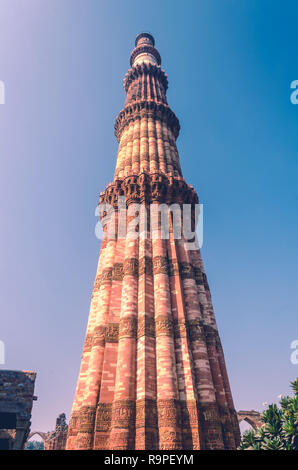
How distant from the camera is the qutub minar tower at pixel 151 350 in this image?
11172 mm

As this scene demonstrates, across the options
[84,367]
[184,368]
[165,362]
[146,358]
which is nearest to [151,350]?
[146,358]

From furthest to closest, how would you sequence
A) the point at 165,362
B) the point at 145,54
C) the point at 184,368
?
1. the point at 145,54
2. the point at 184,368
3. the point at 165,362

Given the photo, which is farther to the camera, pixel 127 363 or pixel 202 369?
pixel 202 369

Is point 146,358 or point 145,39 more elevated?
point 145,39

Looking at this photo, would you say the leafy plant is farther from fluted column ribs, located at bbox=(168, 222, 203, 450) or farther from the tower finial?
the tower finial

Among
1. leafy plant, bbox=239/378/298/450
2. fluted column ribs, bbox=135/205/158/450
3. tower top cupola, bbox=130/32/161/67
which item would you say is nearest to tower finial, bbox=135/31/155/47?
tower top cupola, bbox=130/32/161/67

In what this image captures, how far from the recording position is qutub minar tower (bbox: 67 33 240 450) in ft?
36.7

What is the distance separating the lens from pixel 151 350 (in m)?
12.9

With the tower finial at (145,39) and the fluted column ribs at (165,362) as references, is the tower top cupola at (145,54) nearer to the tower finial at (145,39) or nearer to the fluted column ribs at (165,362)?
the tower finial at (145,39)

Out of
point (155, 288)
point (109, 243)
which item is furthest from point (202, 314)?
point (109, 243)

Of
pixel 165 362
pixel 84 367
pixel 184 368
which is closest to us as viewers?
pixel 165 362

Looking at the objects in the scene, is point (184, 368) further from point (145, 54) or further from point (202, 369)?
point (145, 54)

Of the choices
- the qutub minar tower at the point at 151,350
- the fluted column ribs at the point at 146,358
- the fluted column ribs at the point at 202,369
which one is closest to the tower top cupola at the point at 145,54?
the qutub minar tower at the point at 151,350

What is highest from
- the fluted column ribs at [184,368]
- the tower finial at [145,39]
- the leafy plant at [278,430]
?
the tower finial at [145,39]
